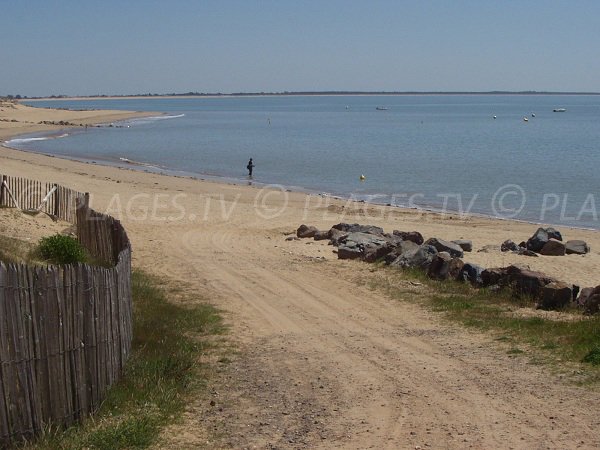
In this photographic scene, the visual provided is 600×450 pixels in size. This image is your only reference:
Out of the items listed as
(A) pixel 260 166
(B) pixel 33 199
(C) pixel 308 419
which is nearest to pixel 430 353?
(C) pixel 308 419

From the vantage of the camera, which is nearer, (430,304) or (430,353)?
(430,353)

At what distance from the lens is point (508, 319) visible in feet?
38.4

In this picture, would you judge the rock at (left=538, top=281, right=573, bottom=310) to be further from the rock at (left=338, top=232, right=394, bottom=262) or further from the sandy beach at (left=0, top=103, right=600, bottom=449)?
the rock at (left=338, top=232, right=394, bottom=262)

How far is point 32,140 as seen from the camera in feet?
237

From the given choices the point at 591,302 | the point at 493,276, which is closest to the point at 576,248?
the point at 493,276

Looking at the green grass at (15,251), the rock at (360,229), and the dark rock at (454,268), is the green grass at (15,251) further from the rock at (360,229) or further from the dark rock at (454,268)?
the rock at (360,229)

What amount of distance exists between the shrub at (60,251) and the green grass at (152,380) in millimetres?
1723

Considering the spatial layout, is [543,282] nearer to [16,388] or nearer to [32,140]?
[16,388]

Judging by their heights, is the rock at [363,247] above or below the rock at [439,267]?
below

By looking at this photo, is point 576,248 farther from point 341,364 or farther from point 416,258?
point 341,364

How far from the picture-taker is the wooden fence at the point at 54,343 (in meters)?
6.73

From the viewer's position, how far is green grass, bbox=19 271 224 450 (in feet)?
23.3

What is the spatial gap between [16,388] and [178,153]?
188 ft

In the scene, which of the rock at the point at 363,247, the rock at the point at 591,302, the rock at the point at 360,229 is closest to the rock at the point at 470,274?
the rock at the point at 591,302
